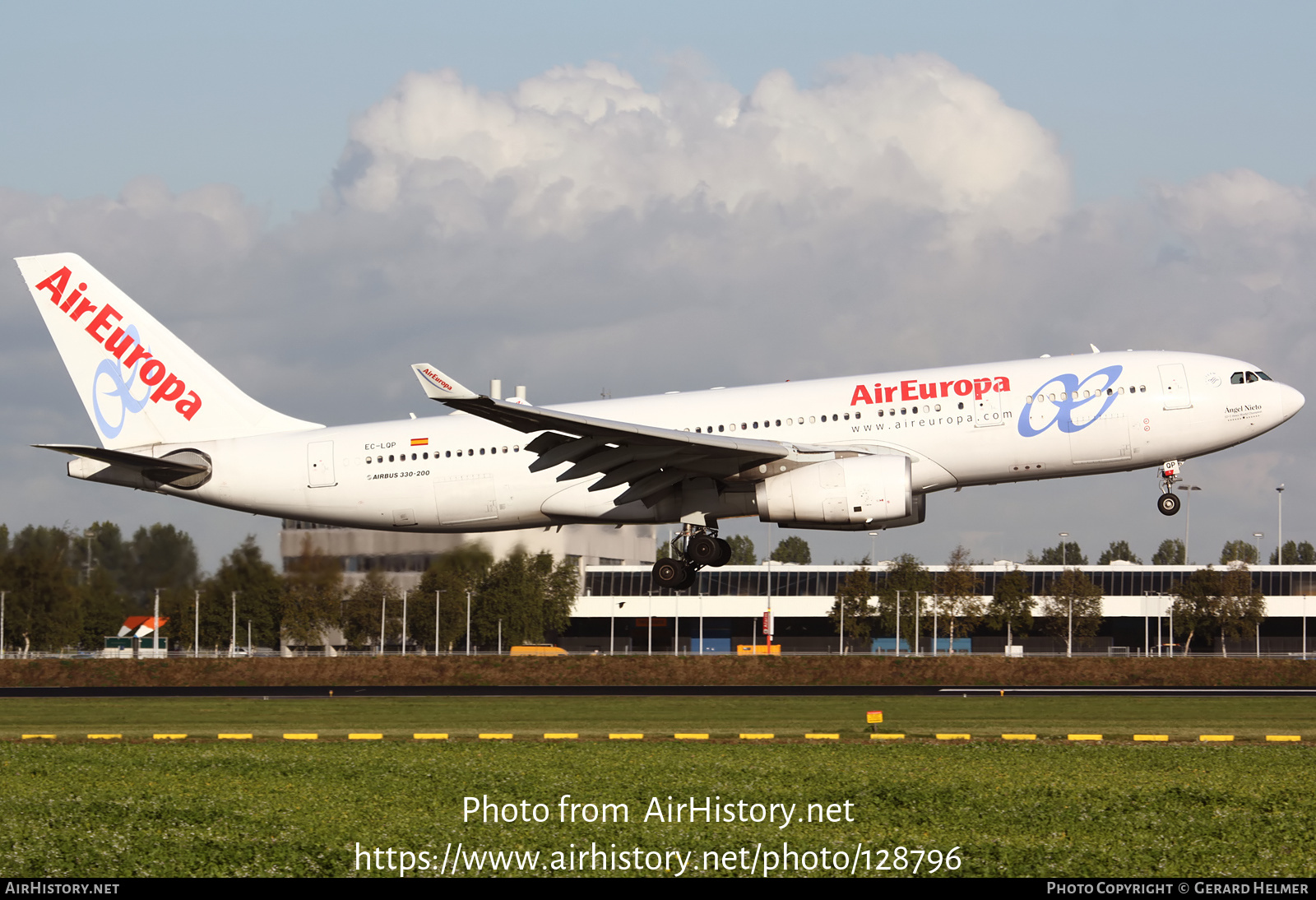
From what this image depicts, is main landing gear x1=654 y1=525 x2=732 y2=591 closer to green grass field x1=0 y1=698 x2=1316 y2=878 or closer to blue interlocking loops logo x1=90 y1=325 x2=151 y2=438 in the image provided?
green grass field x1=0 y1=698 x2=1316 y2=878

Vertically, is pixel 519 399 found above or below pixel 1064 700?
above

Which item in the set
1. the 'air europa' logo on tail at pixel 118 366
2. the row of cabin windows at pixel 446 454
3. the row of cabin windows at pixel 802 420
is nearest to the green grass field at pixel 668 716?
the row of cabin windows at pixel 446 454

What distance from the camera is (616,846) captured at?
1645cm

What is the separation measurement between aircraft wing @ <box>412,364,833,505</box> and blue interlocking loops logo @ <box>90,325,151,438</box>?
12.0 meters

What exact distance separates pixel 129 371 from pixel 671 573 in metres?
16.1

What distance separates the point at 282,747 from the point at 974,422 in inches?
656

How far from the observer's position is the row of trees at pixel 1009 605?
10444 cm

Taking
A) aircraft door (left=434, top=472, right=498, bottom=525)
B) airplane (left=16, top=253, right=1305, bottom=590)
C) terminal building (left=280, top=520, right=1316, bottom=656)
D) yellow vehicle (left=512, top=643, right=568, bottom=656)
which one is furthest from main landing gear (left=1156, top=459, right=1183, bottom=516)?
terminal building (left=280, top=520, right=1316, bottom=656)

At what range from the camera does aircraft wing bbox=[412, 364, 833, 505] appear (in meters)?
29.9

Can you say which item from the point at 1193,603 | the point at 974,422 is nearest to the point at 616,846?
the point at 974,422

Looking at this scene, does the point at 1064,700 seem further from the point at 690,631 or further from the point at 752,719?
the point at 690,631

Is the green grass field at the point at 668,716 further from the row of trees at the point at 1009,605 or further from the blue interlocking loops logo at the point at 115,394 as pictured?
the row of trees at the point at 1009,605

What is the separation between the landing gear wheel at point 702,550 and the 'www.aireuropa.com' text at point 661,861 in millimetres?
19228
